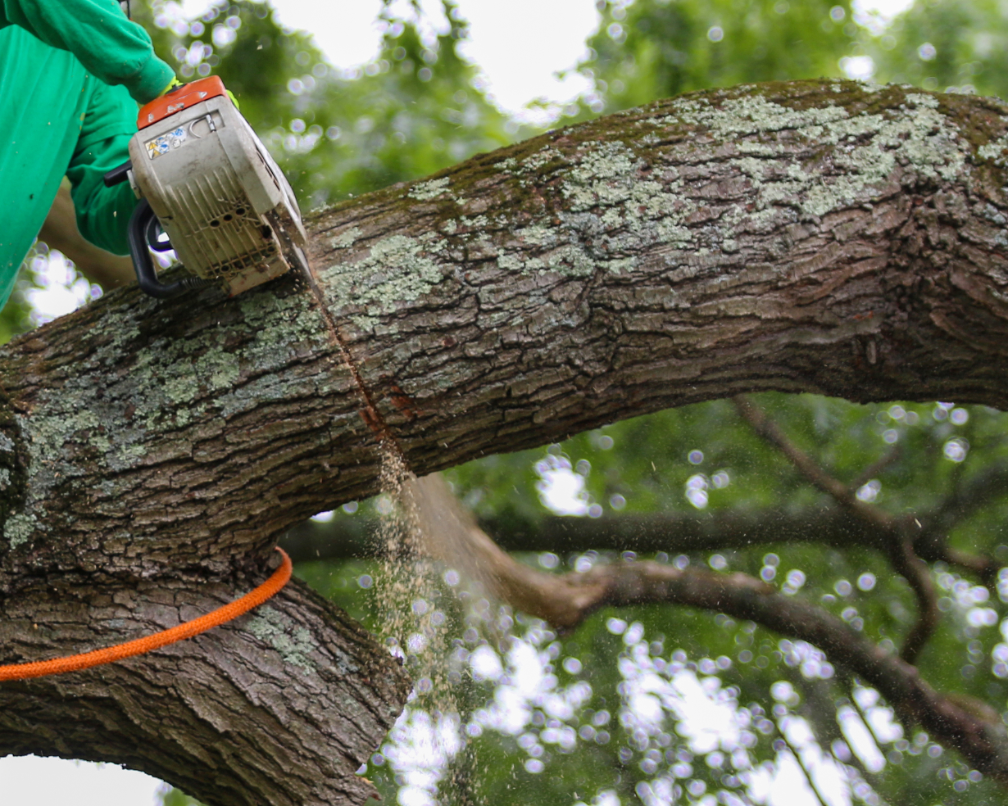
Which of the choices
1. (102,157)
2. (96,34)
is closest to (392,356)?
(96,34)

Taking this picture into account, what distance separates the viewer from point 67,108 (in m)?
1.92

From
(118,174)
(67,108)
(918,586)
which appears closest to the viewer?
(118,174)

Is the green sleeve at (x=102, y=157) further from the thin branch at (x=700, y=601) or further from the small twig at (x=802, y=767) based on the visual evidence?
the small twig at (x=802, y=767)

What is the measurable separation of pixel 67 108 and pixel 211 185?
69cm

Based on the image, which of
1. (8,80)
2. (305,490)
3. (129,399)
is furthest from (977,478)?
(8,80)

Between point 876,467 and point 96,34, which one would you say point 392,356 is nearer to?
point 96,34

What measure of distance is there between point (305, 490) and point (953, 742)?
2.78m

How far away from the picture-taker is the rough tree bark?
1671mm

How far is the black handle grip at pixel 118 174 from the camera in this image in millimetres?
1725

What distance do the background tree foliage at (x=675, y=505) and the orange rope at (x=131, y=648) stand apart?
56.4 inches

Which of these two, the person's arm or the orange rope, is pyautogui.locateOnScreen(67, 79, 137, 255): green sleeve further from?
the person's arm

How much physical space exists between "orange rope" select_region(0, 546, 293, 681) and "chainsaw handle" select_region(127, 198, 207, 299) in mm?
688

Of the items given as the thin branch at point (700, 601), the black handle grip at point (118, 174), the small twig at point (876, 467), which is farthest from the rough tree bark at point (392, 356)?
the small twig at point (876, 467)

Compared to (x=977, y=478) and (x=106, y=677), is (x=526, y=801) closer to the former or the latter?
(x=106, y=677)
